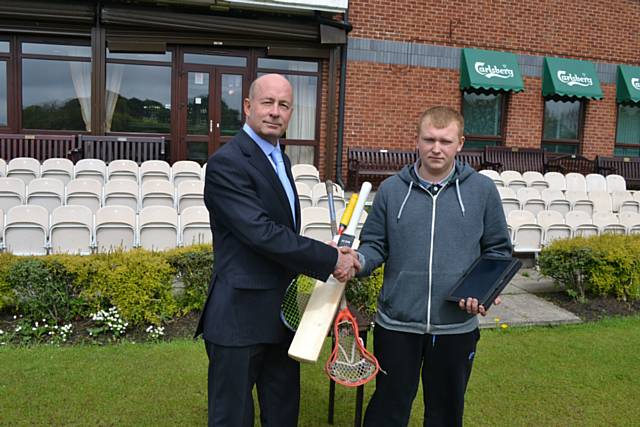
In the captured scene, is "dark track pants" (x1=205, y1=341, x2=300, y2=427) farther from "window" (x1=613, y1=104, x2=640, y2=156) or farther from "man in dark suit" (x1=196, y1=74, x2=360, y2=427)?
"window" (x1=613, y1=104, x2=640, y2=156)

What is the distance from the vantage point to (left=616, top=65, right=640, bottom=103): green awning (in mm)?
14125

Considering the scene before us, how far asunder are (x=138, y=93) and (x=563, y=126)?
10568 mm

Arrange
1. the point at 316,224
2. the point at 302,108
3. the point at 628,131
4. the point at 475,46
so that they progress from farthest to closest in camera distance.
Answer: the point at 628,131
the point at 475,46
the point at 302,108
the point at 316,224

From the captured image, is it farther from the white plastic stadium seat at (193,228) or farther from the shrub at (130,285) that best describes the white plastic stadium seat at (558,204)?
the shrub at (130,285)

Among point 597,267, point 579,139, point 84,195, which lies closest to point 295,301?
point 597,267

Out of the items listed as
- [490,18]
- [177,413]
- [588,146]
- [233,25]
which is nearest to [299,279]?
[177,413]

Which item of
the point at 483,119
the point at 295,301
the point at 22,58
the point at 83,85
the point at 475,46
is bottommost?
the point at 295,301

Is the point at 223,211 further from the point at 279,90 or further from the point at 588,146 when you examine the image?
the point at 588,146

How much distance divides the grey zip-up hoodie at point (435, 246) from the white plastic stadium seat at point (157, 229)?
4584mm

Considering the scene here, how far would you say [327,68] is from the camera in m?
12.6

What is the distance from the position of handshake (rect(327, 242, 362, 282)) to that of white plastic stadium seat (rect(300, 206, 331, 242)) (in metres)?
3.92

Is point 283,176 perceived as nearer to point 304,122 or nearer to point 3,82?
point 304,122

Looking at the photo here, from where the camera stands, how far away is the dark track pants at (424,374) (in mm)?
2514

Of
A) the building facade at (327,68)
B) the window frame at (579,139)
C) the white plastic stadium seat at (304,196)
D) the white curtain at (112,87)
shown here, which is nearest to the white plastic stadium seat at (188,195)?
the white plastic stadium seat at (304,196)
